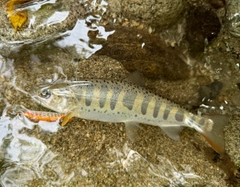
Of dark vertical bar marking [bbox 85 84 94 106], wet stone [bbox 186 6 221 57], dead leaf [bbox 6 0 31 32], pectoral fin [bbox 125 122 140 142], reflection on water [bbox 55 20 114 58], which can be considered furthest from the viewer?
wet stone [bbox 186 6 221 57]

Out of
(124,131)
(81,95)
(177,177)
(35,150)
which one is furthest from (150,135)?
(35,150)

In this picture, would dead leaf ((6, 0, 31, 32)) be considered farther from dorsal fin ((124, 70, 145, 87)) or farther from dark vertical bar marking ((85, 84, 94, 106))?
dorsal fin ((124, 70, 145, 87))

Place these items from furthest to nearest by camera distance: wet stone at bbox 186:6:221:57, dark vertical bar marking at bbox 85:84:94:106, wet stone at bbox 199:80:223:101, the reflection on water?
wet stone at bbox 199:80:223:101, wet stone at bbox 186:6:221:57, the reflection on water, dark vertical bar marking at bbox 85:84:94:106

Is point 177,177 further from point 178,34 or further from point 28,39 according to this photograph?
point 28,39

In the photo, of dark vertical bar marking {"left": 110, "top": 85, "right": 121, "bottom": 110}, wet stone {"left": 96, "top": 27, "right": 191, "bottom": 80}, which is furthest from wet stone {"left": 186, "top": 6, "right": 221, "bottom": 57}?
dark vertical bar marking {"left": 110, "top": 85, "right": 121, "bottom": 110}

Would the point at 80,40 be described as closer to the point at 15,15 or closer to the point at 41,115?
the point at 15,15

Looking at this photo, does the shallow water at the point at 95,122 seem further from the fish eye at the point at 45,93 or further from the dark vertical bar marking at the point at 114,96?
the dark vertical bar marking at the point at 114,96
